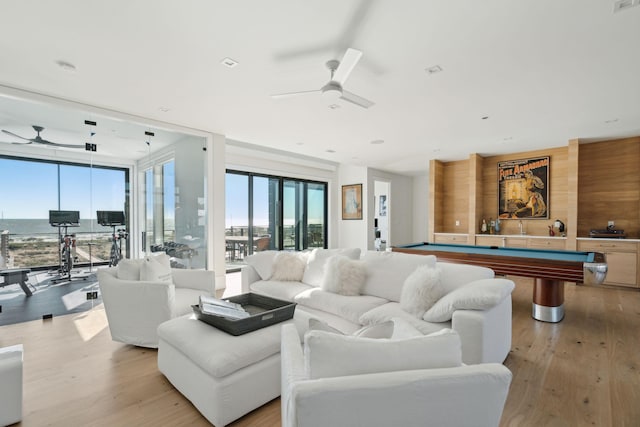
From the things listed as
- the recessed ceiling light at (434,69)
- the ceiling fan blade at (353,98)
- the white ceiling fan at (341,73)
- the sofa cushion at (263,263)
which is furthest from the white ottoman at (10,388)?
the recessed ceiling light at (434,69)

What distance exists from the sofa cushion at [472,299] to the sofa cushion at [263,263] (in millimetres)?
1990

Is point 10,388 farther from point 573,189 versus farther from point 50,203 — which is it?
point 573,189

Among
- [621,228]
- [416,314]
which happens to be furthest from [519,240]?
[416,314]

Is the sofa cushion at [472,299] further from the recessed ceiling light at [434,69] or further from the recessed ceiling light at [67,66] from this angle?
the recessed ceiling light at [67,66]

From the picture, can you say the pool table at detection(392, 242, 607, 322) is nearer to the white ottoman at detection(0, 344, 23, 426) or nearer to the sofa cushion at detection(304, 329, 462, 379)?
the sofa cushion at detection(304, 329, 462, 379)

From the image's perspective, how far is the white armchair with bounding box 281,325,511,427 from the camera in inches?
35.9

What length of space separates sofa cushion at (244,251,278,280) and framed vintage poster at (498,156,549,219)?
18.0 ft

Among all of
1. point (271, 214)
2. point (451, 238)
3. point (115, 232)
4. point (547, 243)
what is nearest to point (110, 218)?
point (115, 232)

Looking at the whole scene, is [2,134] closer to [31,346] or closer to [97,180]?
[97,180]

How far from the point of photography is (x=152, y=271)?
2.94 m

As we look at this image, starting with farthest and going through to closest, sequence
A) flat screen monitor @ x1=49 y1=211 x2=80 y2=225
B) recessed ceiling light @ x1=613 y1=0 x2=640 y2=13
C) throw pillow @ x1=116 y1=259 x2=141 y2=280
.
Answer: flat screen monitor @ x1=49 y1=211 x2=80 y2=225
throw pillow @ x1=116 y1=259 x2=141 y2=280
recessed ceiling light @ x1=613 y1=0 x2=640 y2=13

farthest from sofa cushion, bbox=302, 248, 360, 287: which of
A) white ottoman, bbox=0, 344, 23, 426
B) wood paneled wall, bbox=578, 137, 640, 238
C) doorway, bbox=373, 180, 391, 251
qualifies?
doorway, bbox=373, 180, 391, 251

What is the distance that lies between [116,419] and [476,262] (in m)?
3.87

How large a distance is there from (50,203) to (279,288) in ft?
10.1
